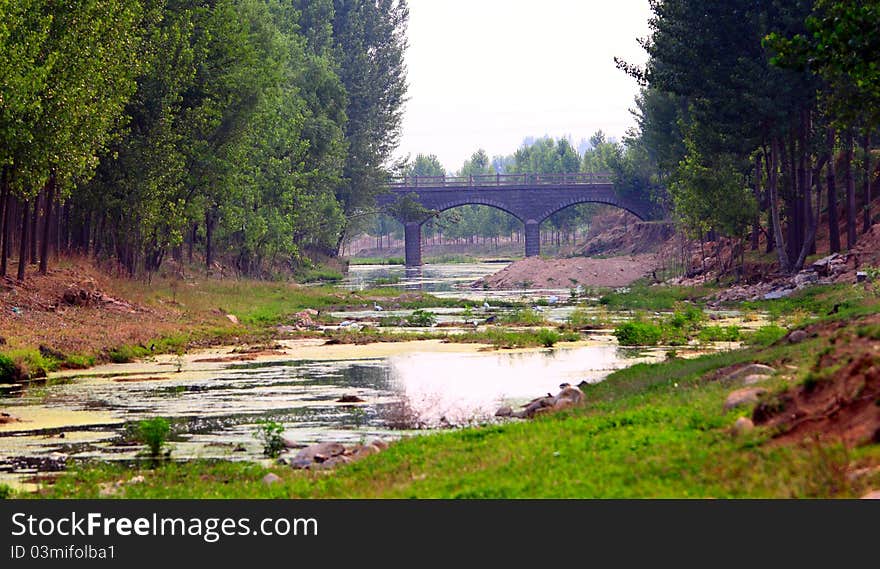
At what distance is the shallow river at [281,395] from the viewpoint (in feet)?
60.0

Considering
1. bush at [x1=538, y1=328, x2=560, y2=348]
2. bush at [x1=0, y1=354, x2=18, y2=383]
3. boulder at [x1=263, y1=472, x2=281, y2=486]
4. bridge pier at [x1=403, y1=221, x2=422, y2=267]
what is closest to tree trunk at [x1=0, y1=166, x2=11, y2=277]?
bush at [x1=0, y1=354, x2=18, y2=383]

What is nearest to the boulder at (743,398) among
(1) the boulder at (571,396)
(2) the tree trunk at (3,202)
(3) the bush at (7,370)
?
(1) the boulder at (571,396)

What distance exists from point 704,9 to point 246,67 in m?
20.6

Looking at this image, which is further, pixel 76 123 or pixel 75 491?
pixel 76 123

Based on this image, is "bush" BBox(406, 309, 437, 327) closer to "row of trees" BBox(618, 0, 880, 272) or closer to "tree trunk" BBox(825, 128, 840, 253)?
"row of trees" BBox(618, 0, 880, 272)

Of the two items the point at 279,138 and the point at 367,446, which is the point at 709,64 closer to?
the point at 279,138

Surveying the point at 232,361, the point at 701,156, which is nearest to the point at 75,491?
the point at 232,361

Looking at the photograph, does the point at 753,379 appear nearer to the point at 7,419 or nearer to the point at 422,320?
the point at 7,419

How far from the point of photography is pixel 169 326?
117ft

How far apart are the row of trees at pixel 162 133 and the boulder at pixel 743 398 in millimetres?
23447

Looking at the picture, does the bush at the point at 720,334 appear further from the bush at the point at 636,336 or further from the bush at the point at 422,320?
the bush at the point at 422,320

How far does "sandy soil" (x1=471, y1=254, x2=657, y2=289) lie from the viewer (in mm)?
73750

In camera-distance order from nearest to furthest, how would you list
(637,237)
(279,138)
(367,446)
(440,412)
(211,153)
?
(367,446) < (440,412) < (211,153) < (279,138) < (637,237)

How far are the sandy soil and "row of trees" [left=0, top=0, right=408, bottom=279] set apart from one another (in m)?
12.8
